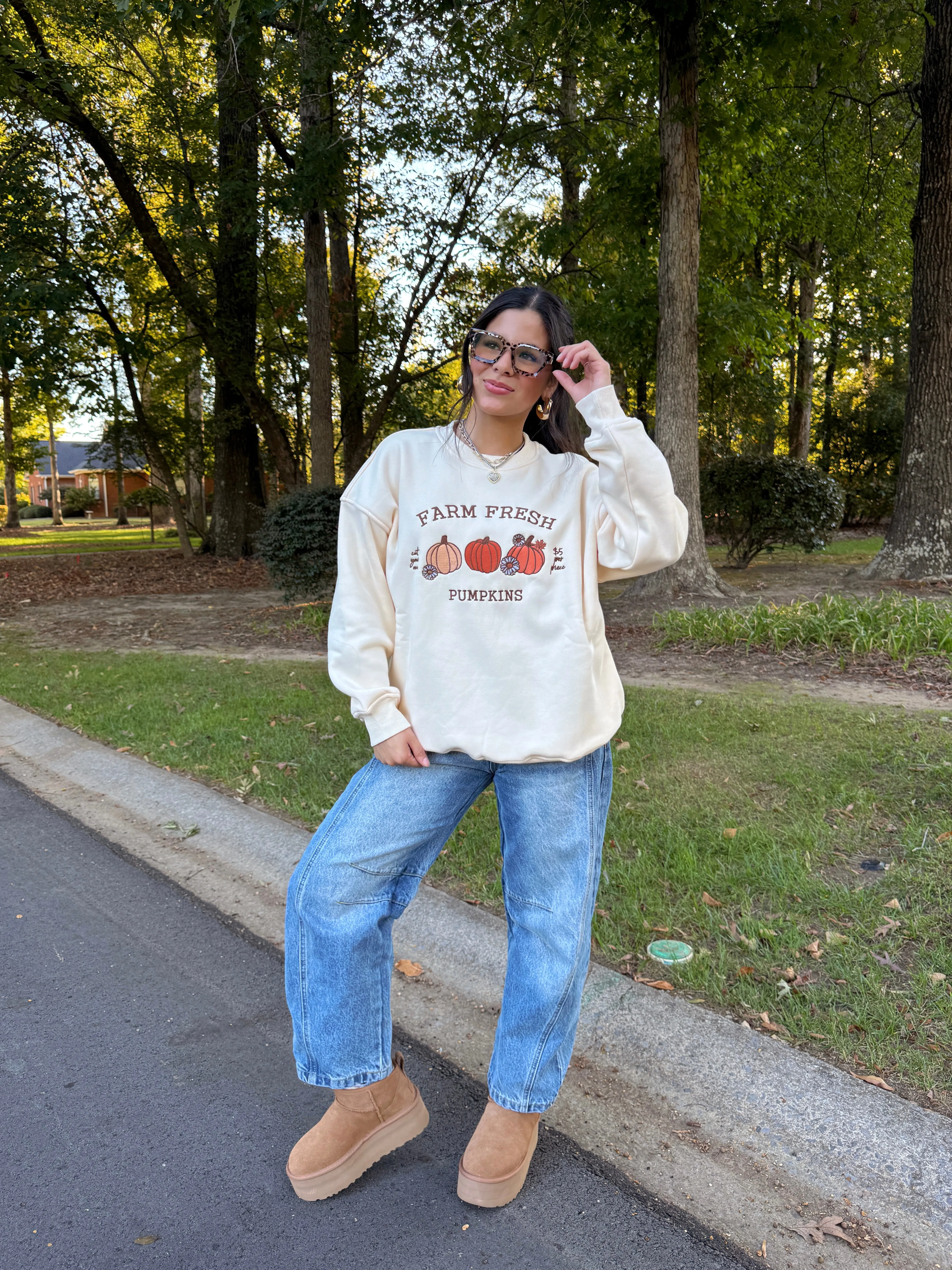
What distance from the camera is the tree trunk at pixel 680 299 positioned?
9.70m

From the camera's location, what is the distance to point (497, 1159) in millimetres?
2109

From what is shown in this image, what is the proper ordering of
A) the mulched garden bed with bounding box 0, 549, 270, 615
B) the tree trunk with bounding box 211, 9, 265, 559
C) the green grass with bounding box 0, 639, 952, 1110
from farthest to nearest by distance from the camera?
1. the mulched garden bed with bounding box 0, 549, 270, 615
2. the tree trunk with bounding box 211, 9, 265, 559
3. the green grass with bounding box 0, 639, 952, 1110

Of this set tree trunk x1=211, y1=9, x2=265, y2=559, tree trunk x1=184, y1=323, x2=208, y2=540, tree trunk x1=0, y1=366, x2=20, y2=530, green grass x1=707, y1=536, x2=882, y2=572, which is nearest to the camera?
tree trunk x1=211, y1=9, x2=265, y2=559

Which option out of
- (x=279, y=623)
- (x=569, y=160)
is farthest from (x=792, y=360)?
(x=279, y=623)

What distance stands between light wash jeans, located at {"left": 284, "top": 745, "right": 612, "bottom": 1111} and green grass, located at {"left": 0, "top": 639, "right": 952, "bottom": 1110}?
92 centimetres

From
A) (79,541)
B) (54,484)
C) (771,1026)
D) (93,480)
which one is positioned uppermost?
(93,480)

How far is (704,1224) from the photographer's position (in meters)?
2.03

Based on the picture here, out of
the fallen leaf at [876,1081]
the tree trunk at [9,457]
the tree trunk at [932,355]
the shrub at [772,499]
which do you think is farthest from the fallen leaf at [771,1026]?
the tree trunk at [9,457]

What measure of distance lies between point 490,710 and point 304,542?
8.50 meters

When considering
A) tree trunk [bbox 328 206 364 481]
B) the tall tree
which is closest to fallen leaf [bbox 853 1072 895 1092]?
the tall tree

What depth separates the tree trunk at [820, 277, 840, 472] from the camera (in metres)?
22.6

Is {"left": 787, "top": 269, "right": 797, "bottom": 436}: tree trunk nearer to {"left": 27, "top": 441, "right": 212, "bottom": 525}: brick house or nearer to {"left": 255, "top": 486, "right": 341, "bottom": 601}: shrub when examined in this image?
{"left": 255, "top": 486, "right": 341, "bottom": 601}: shrub

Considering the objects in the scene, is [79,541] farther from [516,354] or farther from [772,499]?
[516,354]

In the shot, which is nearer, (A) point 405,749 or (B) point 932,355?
(A) point 405,749
